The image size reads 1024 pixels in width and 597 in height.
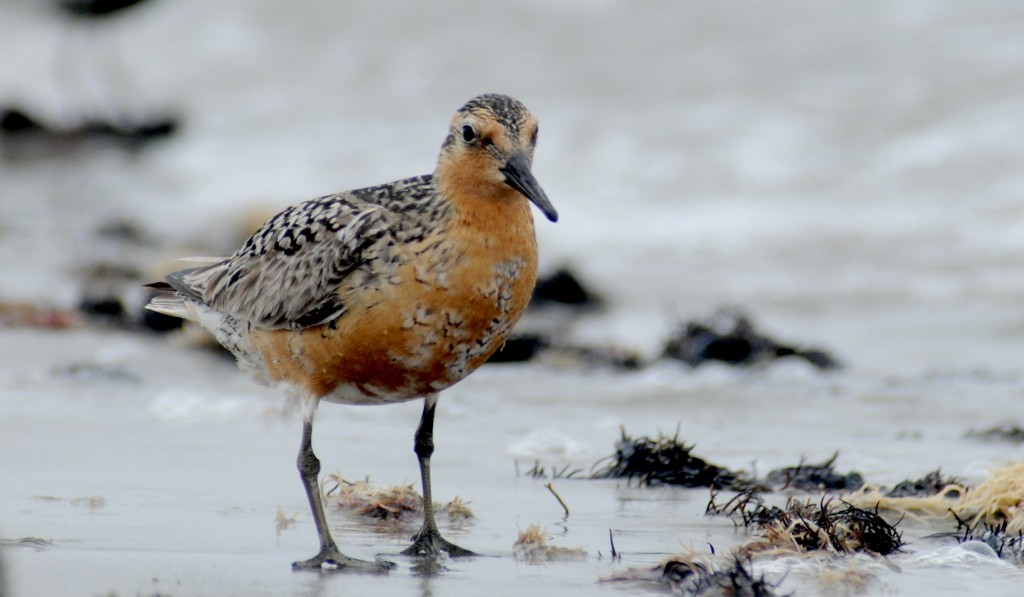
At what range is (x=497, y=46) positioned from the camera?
24500mm

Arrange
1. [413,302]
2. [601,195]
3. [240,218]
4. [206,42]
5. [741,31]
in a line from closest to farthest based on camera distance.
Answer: [413,302], [240,218], [601,195], [741,31], [206,42]

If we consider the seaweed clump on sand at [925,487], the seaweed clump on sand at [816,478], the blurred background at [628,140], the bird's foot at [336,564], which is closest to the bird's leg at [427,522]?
the bird's foot at [336,564]

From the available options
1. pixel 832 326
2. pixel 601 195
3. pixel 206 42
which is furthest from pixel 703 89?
pixel 206 42

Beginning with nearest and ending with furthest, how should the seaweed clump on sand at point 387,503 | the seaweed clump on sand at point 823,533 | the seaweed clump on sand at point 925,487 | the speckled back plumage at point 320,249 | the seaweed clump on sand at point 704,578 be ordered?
1. the seaweed clump on sand at point 704,578
2. the seaweed clump on sand at point 823,533
3. the speckled back plumage at point 320,249
4. the seaweed clump on sand at point 387,503
5. the seaweed clump on sand at point 925,487

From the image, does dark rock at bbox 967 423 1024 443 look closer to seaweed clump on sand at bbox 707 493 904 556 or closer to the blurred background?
seaweed clump on sand at bbox 707 493 904 556

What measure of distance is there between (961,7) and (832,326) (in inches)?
470

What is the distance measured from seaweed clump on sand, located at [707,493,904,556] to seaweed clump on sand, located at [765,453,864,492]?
2.82 ft

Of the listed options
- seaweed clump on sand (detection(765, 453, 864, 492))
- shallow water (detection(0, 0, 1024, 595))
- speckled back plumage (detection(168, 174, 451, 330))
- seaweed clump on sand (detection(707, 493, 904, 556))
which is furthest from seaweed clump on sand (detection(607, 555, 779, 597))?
seaweed clump on sand (detection(765, 453, 864, 492))

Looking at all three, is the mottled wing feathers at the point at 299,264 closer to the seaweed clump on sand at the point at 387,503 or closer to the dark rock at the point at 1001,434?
the seaweed clump on sand at the point at 387,503

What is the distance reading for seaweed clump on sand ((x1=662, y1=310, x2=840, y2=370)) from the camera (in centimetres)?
905

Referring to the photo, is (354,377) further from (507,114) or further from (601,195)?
(601,195)

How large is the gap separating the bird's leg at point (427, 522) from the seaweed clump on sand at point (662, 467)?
1.12 meters

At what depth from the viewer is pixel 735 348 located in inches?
358

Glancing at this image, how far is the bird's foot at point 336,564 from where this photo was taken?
14.3 ft
